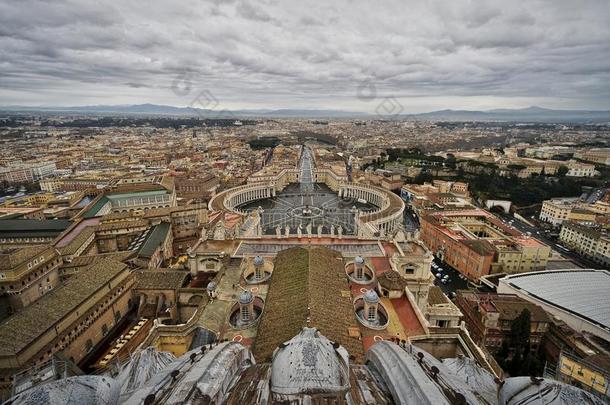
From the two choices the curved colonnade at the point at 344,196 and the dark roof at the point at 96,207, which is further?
the curved colonnade at the point at 344,196

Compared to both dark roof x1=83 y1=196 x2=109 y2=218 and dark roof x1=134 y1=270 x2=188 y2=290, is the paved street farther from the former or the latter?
dark roof x1=83 y1=196 x2=109 y2=218

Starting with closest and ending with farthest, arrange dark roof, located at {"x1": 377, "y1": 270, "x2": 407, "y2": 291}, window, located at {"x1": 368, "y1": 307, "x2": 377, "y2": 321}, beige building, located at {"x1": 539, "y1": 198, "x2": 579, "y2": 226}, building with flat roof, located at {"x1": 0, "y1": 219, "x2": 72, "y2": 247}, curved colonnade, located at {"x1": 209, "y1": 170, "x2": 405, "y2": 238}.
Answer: window, located at {"x1": 368, "y1": 307, "x2": 377, "y2": 321}, dark roof, located at {"x1": 377, "y1": 270, "x2": 407, "y2": 291}, building with flat roof, located at {"x1": 0, "y1": 219, "x2": 72, "y2": 247}, curved colonnade, located at {"x1": 209, "y1": 170, "x2": 405, "y2": 238}, beige building, located at {"x1": 539, "y1": 198, "x2": 579, "y2": 226}

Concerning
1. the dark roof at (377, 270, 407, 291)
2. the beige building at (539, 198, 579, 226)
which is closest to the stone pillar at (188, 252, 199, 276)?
the dark roof at (377, 270, 407, 291)

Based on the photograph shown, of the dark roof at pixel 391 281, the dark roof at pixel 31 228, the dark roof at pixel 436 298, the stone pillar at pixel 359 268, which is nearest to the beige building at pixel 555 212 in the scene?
the dark roof at pixel 436 298

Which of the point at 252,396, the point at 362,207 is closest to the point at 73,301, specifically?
the point at 252,396

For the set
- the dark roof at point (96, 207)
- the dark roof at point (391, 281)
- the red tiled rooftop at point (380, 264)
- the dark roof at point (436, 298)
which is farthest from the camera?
the dark roof at point (96, 207)

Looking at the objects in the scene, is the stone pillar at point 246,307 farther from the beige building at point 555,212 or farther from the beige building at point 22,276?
the beige building at point 555,212

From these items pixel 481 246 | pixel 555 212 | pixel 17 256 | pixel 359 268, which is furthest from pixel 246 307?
pixel 555 212
